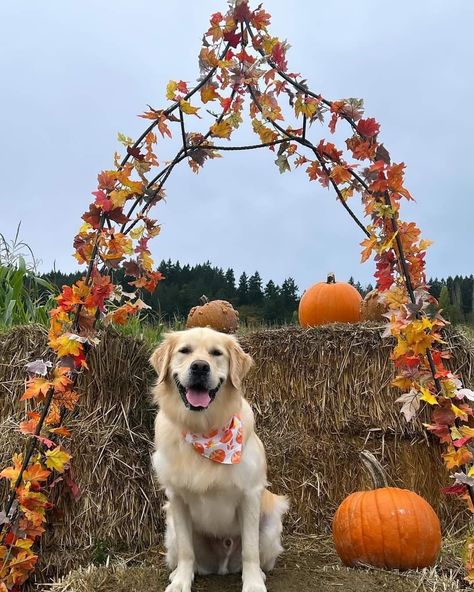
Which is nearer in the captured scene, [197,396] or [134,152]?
[197,396]

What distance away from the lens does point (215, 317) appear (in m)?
6.11

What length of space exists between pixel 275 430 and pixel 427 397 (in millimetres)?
1686

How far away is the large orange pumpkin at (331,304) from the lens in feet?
17.9

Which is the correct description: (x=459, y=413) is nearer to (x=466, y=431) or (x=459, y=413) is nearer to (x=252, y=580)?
(x=466, y=431)

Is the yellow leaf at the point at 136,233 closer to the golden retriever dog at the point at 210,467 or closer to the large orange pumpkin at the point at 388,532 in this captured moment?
the golden retriever dog at the point at 210,467

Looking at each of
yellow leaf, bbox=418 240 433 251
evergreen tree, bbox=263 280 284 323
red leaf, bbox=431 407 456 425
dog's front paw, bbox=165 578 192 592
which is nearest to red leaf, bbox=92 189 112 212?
yellow leaf, bbox=418 240 433 251

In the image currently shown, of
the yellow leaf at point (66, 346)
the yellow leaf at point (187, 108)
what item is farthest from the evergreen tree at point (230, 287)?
the yellow leaf at point (66, 346)

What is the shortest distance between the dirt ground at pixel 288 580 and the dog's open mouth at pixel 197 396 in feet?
3.02

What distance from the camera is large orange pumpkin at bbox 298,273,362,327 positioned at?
5441 millimetres

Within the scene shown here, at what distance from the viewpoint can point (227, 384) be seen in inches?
128

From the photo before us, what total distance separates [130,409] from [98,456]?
0.41 meters

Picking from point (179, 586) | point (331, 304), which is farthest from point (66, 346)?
point (331, 304)

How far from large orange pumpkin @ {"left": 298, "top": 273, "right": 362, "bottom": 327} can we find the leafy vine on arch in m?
1.74

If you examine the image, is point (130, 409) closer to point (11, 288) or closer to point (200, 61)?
point (11, 288)
